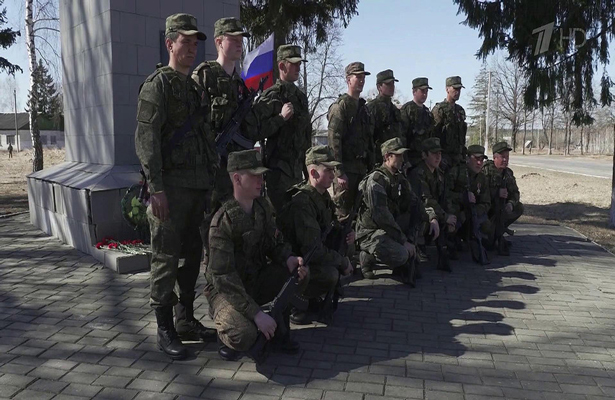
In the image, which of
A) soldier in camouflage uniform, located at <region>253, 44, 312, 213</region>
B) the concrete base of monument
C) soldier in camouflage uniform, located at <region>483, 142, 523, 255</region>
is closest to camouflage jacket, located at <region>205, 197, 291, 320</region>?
soldier in camouflage uniform, located at <region>253, 44, 312, 213</region>

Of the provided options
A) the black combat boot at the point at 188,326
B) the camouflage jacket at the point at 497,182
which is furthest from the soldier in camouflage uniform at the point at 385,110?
the black combat boot at the point at 188,326

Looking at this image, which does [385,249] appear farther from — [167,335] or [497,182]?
[497,182]

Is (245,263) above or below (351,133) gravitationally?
below

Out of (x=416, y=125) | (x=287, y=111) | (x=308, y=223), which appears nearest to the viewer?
(x=308, y=223)

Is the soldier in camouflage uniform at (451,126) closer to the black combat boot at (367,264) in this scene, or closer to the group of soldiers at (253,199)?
the group of soldiers at (253,199)

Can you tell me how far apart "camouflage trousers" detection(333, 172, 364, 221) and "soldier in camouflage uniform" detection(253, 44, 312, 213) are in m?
0.66

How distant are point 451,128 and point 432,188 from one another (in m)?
1.48

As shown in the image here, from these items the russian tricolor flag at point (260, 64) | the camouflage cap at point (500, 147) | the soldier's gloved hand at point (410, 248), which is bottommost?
the soldier's gloved hand at point (410, 248)

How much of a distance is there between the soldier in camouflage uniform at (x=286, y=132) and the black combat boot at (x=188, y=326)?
1.42 m

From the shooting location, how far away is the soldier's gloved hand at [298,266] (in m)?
3.54

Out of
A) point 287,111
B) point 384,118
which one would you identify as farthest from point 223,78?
point 384,118

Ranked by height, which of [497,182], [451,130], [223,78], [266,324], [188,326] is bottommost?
[188,326]

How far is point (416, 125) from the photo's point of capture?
708 cm

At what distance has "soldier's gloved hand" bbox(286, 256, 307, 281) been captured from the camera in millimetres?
3543
